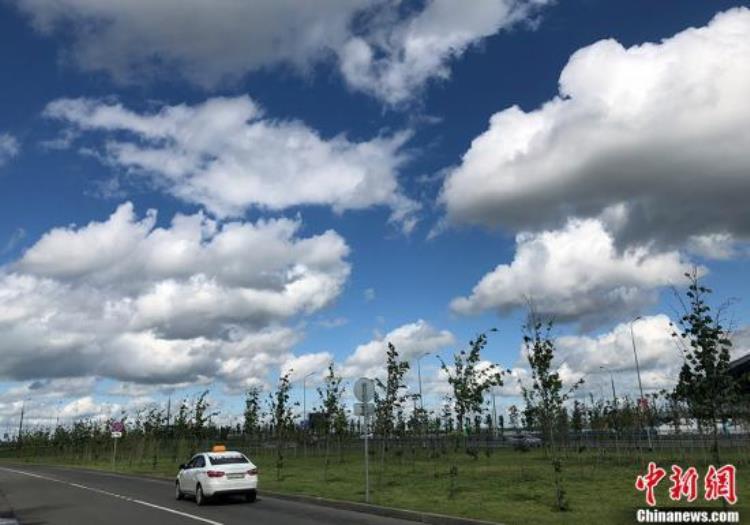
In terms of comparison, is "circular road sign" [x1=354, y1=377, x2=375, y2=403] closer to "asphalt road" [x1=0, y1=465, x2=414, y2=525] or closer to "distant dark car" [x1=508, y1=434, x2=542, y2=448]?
"asphalt road" [x1=0, y1=465, x2=414, y2=525]

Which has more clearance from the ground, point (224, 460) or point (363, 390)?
point (363, 390)

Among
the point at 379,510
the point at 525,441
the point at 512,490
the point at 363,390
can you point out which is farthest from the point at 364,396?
the point at 525,441

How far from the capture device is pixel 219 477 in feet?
66.4

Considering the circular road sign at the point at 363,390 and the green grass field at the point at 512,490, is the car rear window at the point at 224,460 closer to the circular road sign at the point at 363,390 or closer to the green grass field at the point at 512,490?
the green grass field at the point at 512,490

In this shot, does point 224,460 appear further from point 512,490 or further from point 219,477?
point 512,490

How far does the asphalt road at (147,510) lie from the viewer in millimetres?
15781

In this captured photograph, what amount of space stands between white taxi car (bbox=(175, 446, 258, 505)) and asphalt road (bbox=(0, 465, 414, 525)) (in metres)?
0.38

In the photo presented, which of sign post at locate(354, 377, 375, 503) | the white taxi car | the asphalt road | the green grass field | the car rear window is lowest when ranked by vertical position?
the asphalt road

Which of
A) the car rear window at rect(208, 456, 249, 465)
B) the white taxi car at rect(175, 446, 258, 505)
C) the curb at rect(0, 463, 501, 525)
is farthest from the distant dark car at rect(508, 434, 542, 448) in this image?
the white taxi car at rect(175, 446, 258, 505)

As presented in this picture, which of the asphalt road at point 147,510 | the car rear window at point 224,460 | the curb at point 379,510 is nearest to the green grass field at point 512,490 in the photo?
the curb at point 379,510

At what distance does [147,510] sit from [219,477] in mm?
2369

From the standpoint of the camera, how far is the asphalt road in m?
15.8

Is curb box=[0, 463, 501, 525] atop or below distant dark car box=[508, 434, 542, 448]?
below

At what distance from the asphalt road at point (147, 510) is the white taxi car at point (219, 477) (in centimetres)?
38
